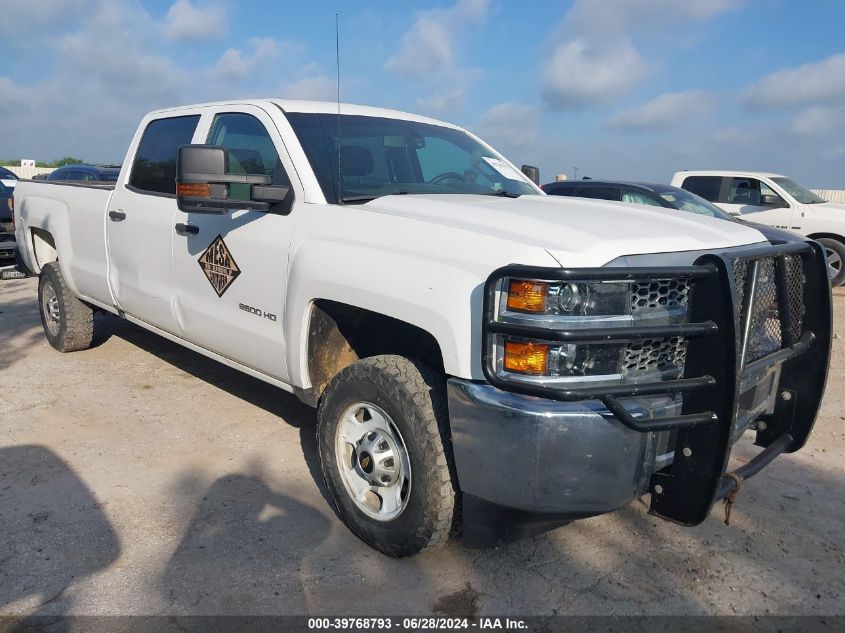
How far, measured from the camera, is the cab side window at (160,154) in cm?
448

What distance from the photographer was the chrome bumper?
2.37 metres

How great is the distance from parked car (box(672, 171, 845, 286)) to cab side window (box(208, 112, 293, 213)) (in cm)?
1013

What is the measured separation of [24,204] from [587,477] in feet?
18.8

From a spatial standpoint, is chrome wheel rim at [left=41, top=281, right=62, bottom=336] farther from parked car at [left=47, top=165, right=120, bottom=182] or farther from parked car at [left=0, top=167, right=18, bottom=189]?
parked car at [left=0, top=167, right=18, bottom=189]

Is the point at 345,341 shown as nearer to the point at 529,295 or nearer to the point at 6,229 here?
the point at 529,295

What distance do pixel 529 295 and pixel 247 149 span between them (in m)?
2.15

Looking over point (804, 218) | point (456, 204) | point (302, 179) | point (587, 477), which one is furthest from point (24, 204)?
point (804, 218)

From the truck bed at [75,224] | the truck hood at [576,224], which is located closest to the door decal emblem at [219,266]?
the truck hood at [576,224]

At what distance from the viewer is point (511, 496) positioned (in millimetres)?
2510

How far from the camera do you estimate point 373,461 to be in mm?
3023

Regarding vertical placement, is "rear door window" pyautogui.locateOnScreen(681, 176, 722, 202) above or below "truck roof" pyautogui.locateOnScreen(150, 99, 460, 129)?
below


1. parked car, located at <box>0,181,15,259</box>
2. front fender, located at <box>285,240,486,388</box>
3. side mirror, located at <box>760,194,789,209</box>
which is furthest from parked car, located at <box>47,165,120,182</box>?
side mirror, located at <box>760,194,789,209</box>

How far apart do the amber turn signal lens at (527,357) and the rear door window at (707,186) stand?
11.0 m

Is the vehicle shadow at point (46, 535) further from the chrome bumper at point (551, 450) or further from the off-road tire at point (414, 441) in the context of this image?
the chrome bumper at point (551, 450)
